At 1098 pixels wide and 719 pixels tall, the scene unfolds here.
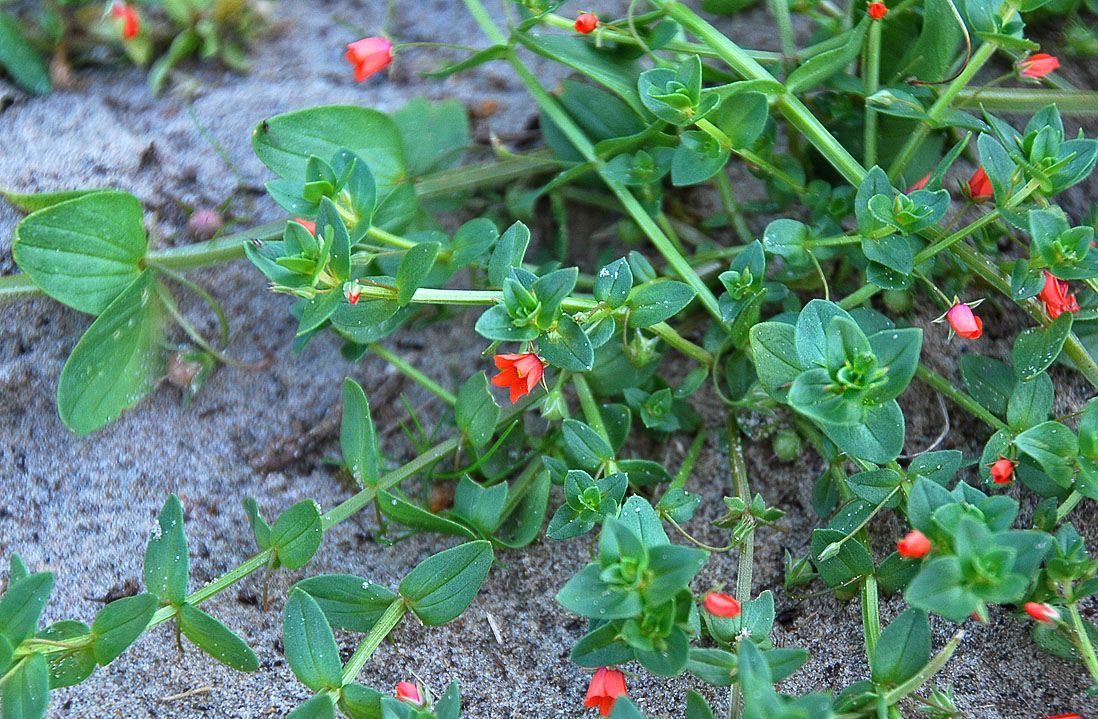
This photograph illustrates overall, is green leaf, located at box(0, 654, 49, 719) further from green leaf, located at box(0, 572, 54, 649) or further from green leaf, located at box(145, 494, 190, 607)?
green leaf, located at box(145, 494, 190, 607)

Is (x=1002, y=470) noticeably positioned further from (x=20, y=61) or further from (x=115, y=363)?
(x=20, y=61)

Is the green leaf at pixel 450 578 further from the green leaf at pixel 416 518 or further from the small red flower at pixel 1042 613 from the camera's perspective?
the small red flower at pixel 1042 613

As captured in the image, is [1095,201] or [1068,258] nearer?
[1068,258]

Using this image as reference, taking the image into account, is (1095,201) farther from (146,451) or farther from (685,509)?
(146,451)

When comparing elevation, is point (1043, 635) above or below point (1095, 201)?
below

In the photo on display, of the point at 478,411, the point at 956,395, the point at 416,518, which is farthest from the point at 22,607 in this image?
the point at 956,395

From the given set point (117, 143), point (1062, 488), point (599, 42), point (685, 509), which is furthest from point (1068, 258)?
point (117, 143)

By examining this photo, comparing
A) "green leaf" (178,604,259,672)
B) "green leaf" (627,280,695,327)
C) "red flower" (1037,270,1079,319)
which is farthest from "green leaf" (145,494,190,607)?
"red flower" (1037,270,1079,319)
